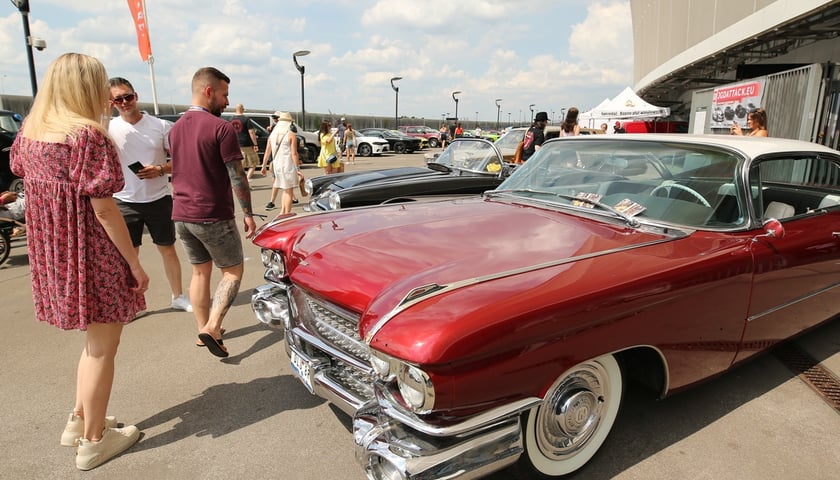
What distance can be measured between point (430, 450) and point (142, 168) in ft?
11.2

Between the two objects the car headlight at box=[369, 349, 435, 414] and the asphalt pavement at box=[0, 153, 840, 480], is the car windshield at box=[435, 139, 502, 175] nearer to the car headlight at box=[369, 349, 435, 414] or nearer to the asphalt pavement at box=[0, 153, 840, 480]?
the asphalt pavement at box=[0, 153, 840, 480]

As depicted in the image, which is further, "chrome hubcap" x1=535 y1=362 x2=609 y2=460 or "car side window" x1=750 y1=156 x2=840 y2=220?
"car side window" x1=750 y1=156 x2=840 y2=220

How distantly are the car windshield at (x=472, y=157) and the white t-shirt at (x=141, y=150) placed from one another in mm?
3486

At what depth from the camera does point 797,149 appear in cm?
335

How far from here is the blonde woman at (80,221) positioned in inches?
86.9

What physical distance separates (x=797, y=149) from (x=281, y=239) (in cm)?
340

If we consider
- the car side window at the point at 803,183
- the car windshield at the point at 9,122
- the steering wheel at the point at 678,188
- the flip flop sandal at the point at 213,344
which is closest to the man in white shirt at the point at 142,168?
the flip flop sandal at the point at 213,344

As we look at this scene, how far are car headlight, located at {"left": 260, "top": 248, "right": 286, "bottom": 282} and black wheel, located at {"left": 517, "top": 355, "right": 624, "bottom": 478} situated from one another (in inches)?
62.4

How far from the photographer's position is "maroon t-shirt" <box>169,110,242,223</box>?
11.0 feet

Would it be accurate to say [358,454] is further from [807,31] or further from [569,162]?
[807,31]

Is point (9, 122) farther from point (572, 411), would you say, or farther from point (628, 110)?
point (628, 110)

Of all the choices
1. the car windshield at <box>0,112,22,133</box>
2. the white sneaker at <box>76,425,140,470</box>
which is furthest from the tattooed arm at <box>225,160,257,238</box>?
the car windshield at <box>0,112,22,133</box>

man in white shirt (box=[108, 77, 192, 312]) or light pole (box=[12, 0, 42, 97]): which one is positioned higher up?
light pole (box=[12, 0, 42, 97])

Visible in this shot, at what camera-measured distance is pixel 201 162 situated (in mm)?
3379
